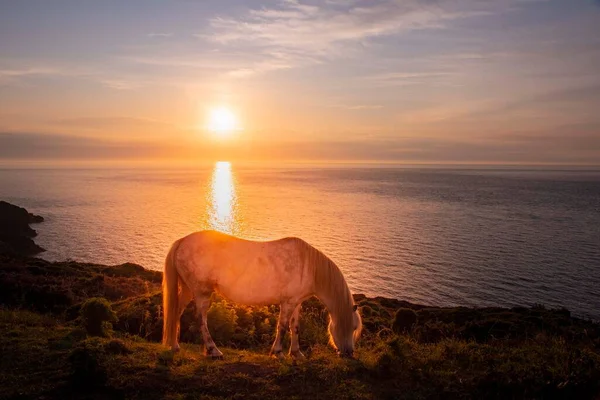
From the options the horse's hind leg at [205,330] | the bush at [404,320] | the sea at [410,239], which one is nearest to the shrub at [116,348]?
the horse's hind leg at [205,330]

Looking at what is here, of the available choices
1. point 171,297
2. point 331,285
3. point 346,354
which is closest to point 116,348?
point 171,297

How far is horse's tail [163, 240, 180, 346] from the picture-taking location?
908 centimetres

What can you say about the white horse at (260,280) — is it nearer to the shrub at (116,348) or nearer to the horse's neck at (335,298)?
the horse's neck at (335,298)

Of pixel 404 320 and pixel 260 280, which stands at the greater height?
pixel 260 280

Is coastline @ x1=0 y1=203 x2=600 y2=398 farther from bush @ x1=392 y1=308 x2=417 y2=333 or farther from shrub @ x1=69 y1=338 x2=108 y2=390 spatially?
bush @ x1=392 y1=308 x2=417 y2=333

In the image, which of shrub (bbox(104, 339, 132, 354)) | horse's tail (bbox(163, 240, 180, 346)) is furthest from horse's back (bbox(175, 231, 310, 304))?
shrub (bbox(104, 339, 132, 354))

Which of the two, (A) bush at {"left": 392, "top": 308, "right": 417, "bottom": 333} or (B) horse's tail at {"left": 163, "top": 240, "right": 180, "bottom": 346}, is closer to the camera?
(B) horse's tail at {"left": 163, "top": 240, "right": 180, "bottom": 346}

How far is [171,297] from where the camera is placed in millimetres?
9188

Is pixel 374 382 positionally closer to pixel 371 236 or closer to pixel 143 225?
pixel 371 236

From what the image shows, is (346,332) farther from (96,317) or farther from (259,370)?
(96,317)

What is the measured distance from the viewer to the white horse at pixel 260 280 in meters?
8.82

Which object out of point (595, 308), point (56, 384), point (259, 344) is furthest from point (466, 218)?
point (56, 384)

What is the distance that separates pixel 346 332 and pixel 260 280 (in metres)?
2.36

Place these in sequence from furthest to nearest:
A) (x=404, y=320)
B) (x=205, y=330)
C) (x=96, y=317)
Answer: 1. (x=404, y=320)
2. (x=96, y=317)
3. (x=205, y=330)
